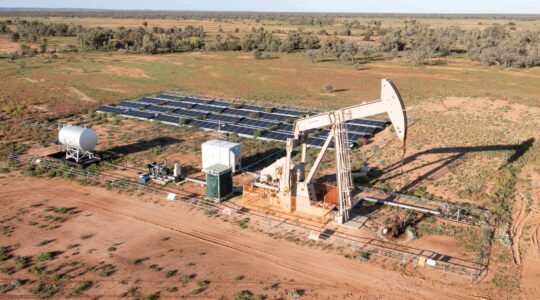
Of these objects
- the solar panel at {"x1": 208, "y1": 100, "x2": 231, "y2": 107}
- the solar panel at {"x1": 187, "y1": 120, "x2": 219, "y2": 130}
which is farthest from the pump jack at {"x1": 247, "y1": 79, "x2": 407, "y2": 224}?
the solar panel at {"x1": 208, "y1": 100, "x2": 231, "y2": 107}

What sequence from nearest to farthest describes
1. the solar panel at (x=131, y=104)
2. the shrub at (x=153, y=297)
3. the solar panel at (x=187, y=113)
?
1. the shrub at (x=153, y=297)
2. the solar panel at (x=187, y=113)
3. the solar panel at (x=131, y=104)

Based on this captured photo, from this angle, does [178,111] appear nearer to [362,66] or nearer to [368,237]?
[368,237]

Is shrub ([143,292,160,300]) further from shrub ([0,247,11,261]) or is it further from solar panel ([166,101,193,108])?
solar panel ([166,101,193,108])

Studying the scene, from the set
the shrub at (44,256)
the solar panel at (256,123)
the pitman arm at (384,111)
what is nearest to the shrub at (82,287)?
the shrub at (44,256)

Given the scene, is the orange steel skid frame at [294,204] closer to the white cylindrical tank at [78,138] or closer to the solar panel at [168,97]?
the white cylindrical tank at [78,138]

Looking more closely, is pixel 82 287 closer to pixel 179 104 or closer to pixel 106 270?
pixel 106 270

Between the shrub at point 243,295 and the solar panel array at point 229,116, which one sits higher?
the solar panel array at point 229,116

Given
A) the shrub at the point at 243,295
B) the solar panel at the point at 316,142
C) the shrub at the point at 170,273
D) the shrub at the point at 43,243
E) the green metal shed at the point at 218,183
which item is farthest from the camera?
the solar panel at the point at 316,142

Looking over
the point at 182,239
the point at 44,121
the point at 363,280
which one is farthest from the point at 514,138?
the point at 44,121
